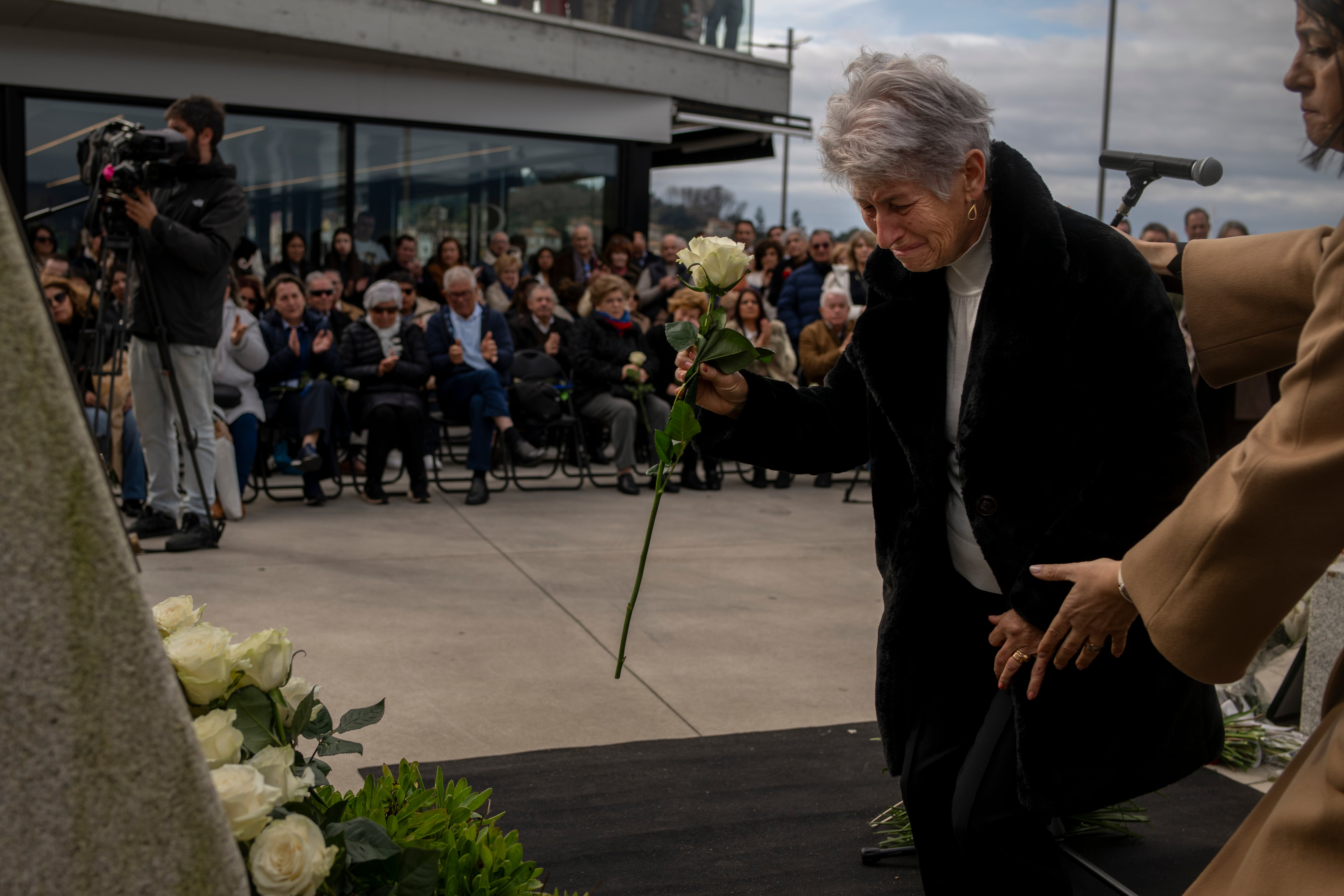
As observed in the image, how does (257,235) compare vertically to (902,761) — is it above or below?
above

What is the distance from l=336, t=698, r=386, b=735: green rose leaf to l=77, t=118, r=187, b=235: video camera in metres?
4.97

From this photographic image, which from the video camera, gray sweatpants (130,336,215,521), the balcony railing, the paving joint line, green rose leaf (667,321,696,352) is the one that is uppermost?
the balcony railing

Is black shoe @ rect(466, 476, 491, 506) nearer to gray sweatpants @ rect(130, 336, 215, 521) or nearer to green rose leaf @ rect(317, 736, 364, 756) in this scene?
gray sweatpants @ rect(130, 336, 215, 521)

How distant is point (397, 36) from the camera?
1305cm

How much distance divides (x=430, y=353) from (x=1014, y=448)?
7.32 meters

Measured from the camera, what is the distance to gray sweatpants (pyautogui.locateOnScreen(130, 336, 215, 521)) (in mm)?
6441

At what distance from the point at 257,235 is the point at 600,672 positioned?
9697mm

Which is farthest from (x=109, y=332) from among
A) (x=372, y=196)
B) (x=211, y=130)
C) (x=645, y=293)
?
(x=372, y=196)

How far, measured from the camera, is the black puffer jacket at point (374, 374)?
8.58m

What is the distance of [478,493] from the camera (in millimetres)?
8531

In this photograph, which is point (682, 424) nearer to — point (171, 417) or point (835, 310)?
point (171, 417)

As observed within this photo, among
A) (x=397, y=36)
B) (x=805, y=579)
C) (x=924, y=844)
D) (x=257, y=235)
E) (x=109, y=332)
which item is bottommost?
(x=805, y=579)

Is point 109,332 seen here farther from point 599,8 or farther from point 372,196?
point 599,8

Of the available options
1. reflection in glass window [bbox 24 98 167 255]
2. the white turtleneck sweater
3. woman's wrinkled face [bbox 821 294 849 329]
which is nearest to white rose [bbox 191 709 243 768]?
the white turtleneck sweater
